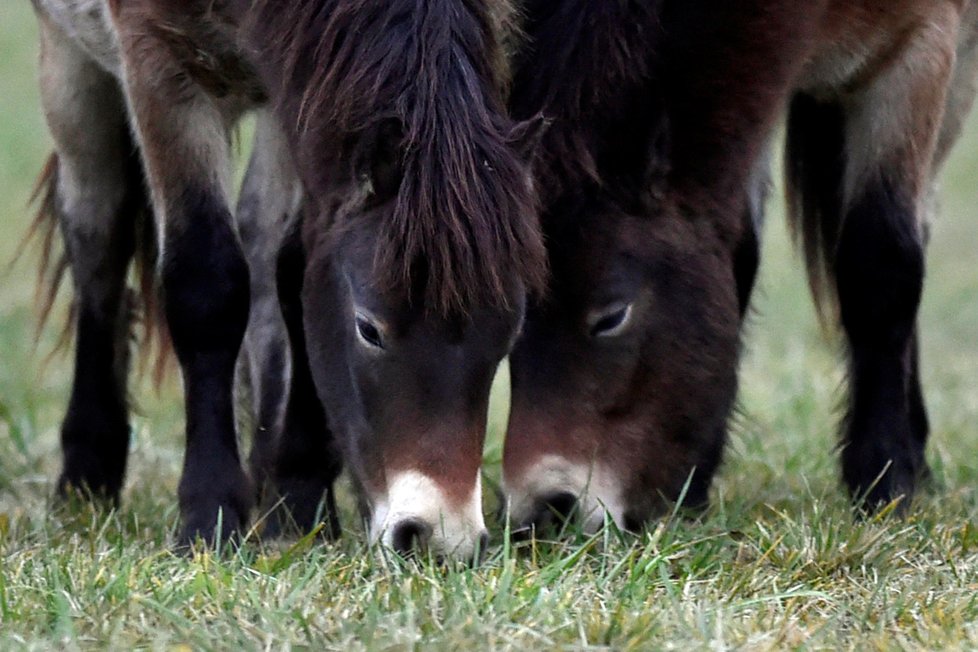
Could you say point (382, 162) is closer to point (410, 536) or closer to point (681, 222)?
point (410, 536)

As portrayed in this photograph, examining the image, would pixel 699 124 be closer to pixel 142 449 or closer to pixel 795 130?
pixel 795 130

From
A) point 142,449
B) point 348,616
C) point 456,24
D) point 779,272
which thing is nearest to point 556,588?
point 348,616

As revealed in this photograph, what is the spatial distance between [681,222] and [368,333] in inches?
39.4

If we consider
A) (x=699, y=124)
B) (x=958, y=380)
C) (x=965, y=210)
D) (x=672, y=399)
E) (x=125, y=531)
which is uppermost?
(x=699, y=124)

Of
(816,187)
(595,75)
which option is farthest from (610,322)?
(816,187)

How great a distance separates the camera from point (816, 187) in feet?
16.1

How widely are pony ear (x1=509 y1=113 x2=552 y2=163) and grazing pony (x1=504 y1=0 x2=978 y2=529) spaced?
0.37 m

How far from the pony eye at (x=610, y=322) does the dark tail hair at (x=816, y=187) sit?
1210mm

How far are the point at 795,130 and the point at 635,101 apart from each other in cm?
134

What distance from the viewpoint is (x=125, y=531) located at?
3805mm

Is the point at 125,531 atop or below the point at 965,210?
atop

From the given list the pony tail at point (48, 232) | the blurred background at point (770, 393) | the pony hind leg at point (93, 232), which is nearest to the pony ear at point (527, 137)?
the blurred background at point (770, 393)

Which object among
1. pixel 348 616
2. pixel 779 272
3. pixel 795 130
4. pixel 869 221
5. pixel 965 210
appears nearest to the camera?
pixel 348 616

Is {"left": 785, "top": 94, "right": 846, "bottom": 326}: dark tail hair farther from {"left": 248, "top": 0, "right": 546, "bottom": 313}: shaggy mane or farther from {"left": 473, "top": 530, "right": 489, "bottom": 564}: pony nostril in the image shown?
{"left": 473, "top": 530, "right": 489, "bottom": 564}: pony nostril
